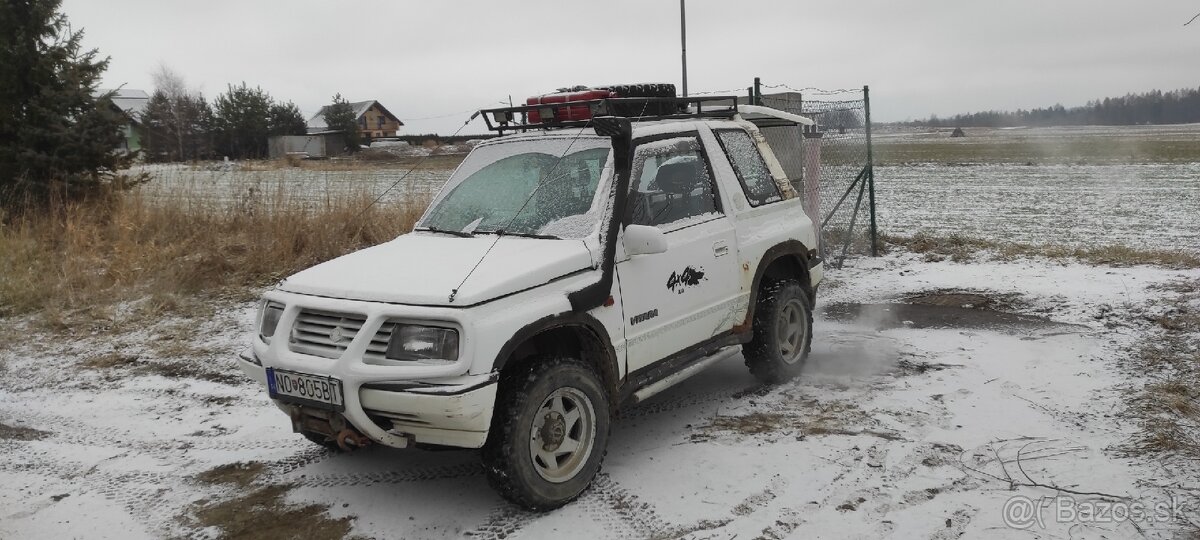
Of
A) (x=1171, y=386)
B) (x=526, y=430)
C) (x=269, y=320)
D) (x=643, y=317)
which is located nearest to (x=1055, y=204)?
(x=1171, y=386)

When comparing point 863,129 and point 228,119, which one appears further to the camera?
point 228,119

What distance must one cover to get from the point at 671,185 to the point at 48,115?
1244cm

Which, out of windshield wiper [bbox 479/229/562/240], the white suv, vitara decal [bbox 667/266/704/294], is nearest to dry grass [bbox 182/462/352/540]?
the white suv

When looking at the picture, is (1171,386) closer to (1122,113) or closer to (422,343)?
(422,343)

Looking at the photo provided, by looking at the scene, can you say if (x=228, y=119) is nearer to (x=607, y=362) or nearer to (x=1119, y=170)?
(x=1119, y=170)

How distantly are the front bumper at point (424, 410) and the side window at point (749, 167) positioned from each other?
263 centimetres

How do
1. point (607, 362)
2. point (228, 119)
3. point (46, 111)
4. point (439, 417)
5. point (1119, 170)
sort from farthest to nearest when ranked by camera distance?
point (228, 119) → point (1119, 170) → point (46, 111) → point (607, 362) → point (439, 417)

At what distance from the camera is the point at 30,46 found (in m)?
13.3

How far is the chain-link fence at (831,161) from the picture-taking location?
9.45 meters

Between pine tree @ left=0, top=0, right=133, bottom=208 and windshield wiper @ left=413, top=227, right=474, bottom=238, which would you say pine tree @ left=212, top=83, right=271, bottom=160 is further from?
windshield wiper @ left=413, top=227, right=474, bottom=238

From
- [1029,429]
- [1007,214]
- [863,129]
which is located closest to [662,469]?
[1029,429]

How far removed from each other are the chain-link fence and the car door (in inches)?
175

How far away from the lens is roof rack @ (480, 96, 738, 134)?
501 centimetres

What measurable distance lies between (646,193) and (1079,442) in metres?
2.76
